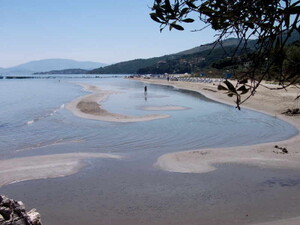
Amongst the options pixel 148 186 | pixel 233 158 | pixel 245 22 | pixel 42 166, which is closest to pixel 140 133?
pixel 233 158

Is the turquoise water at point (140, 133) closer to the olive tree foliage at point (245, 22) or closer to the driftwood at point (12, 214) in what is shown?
the driftwood at point (12, 214)

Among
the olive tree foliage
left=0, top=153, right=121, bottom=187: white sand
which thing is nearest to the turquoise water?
left=0, top=153, right=121, bottom=187: white sand

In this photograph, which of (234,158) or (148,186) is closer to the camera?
(148,186)

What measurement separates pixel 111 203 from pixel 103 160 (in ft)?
13.4

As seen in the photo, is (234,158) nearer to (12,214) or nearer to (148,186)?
(148,186)

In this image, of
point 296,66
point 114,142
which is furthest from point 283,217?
point 114,142

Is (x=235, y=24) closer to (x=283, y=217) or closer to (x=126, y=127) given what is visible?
(x=283, y=217)

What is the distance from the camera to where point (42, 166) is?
11273 millimetres

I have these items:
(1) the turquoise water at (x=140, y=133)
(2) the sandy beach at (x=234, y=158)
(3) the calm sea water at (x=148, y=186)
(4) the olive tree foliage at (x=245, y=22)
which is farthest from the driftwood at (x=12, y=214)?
(1) the turquoise water at (x=140, y=133)

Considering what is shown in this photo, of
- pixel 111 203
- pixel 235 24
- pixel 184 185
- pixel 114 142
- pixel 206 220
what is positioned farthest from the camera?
pixel 114 142

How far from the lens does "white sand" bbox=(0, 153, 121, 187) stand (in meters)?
10.3

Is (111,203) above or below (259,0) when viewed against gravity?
below

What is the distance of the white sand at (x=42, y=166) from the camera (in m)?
10.3

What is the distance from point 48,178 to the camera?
32.9ft
